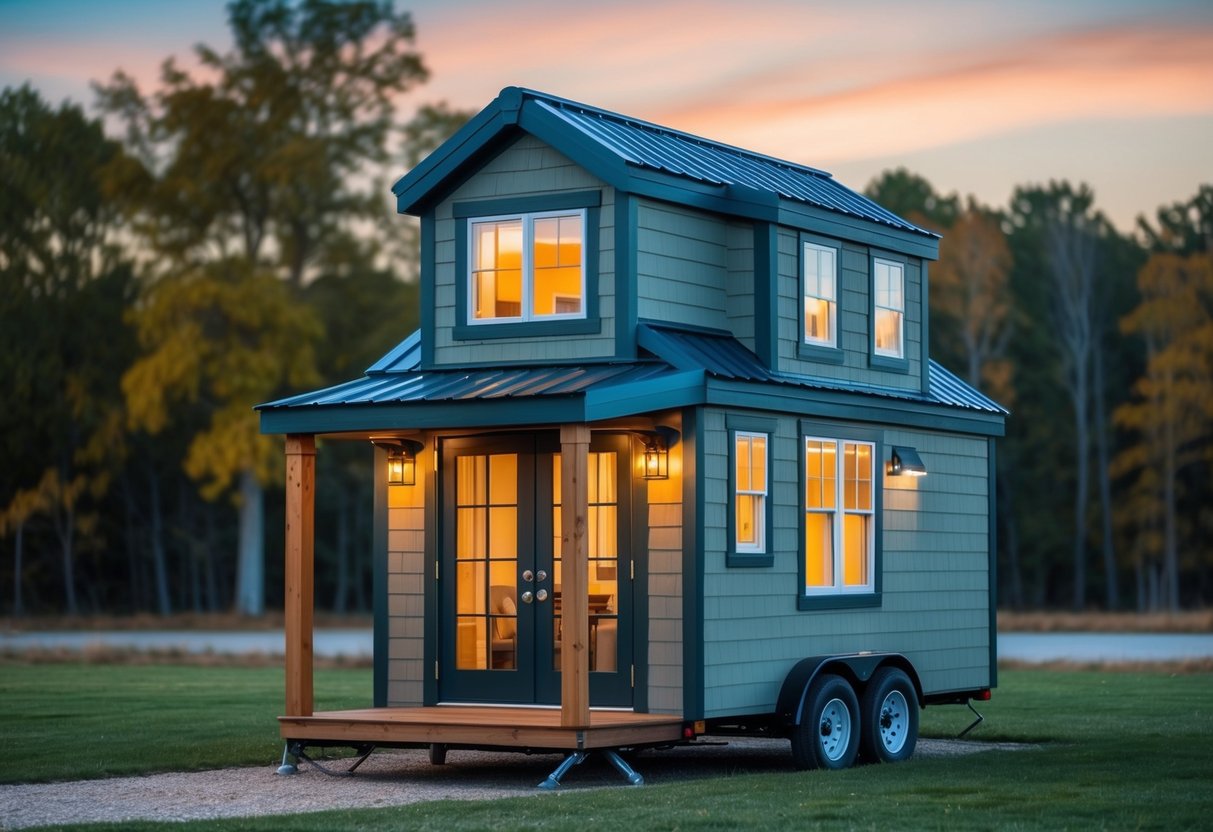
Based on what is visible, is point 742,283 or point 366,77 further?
point 366,77

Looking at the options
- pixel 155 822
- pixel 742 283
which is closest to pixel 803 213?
pixel 742 283

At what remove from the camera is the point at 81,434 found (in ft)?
168

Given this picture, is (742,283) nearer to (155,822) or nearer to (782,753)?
(782,753)

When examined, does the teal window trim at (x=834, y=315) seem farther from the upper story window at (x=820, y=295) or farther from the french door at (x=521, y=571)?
the french door at (x=521, y=571)

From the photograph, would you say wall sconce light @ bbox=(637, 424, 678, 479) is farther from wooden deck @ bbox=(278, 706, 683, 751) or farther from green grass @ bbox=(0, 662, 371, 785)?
green grass @ bbox=(0, 662, 371, 785)

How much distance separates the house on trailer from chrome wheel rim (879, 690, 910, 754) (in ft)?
0.14

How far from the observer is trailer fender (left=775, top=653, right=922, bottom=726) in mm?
15430

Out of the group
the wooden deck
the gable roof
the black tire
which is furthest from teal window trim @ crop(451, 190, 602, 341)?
the black tire

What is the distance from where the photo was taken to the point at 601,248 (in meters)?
15.9

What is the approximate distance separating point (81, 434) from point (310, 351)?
10.4 m

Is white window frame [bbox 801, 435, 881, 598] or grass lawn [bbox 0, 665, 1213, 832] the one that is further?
white window frame [bbox 801, 435, 881, 598]

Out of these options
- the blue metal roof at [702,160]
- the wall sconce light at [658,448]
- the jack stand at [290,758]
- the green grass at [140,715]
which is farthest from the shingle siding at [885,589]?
the green grass at [140,715]

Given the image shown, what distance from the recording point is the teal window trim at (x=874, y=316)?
59.5 ft

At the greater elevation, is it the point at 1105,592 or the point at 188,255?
the point at 188,255
